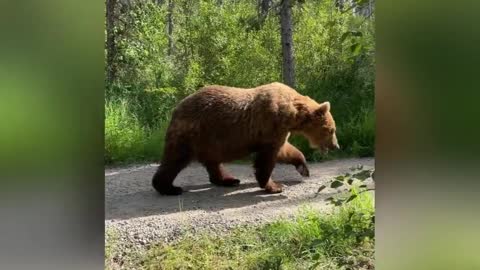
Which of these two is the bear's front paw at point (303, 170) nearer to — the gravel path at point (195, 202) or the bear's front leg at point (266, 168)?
the gravel path at point (195, 202)

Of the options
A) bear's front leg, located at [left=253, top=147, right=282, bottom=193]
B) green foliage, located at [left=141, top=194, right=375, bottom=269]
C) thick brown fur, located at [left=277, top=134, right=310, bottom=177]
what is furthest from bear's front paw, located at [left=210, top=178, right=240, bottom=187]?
green foliage, located at [left=141, top=194, right=375, bottom=269]

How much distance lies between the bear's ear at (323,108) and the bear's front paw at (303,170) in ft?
1.18

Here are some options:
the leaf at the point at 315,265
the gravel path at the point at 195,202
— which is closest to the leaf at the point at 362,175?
the leaf at the point at 315,265

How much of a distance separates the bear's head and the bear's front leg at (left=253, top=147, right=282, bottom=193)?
0.88 feet

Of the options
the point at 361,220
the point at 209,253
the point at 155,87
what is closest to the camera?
the point at 361,220

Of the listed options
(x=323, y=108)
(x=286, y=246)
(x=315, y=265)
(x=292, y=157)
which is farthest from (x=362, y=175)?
(x=292, y=157)

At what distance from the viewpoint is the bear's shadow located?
2.84m
